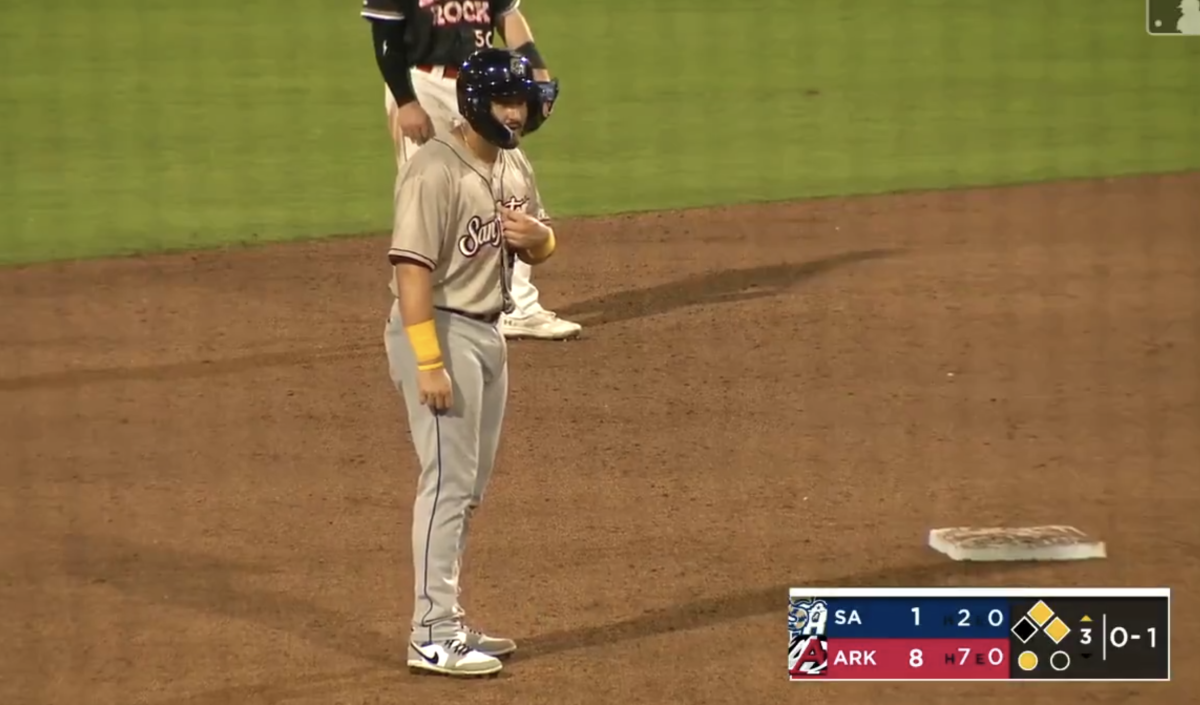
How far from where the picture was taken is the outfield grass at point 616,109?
426 inches

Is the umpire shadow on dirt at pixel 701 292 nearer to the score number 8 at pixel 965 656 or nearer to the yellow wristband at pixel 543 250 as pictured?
the yellow wristband at pixel 543 250

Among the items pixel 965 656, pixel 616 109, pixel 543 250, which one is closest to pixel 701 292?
pixel 543 250

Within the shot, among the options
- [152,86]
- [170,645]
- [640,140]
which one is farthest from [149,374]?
[152,86]

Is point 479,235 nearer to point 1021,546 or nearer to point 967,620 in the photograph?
point 967,620

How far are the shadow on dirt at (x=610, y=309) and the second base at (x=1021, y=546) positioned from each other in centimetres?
290

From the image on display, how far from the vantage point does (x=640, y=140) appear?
12.3 metres

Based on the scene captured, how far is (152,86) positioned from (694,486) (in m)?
8.72

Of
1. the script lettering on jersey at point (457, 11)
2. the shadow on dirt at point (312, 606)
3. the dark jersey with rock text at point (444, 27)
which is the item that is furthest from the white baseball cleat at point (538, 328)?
the shadow on dirt at point (312, 606)

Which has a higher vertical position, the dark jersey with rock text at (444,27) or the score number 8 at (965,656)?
the dark jersey with rock text at (444,27)

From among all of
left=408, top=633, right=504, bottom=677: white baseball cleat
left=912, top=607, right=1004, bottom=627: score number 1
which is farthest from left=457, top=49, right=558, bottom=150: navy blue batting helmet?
left=912, top=607, right=1004, bottom=627: score number 1

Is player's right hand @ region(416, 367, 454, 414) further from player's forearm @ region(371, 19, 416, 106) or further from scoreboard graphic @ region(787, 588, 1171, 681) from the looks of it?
player's forearm @ region(371, 19, 416, 106)

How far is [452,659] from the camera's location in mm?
4727

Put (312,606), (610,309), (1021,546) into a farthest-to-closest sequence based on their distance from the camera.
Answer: (610,309) < (1021,546) < (312,606)

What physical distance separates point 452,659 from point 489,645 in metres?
0.18
